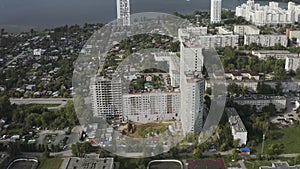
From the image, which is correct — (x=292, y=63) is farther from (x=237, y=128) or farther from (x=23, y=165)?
(x=23, y=165)

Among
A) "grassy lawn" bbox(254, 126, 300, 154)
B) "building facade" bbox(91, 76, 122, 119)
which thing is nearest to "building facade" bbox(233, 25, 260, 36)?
"grassy lawn" bbox(254, 126, 300, 154)

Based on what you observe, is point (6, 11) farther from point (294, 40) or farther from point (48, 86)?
point (294, 40)

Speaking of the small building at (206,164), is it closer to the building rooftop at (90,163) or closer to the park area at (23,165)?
the building rooftop at (90,163)

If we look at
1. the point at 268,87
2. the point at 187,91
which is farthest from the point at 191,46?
the point at 268,87

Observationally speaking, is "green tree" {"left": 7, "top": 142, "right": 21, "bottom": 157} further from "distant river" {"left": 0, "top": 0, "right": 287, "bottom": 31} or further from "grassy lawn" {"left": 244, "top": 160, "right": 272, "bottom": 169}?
"distant river" {"left": 0, "top": 0, "right": 287, "bottom": 31}

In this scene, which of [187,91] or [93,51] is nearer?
[187,91]
